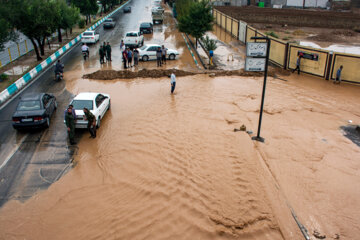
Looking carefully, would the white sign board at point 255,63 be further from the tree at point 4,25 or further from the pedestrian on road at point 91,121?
the tree at point 4,25

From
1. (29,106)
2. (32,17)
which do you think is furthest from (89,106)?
(32,17)

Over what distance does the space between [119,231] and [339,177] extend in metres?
7.20

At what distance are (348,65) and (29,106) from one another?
767 inches

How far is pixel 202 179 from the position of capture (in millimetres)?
9359

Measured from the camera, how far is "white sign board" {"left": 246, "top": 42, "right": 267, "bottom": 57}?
11.3m

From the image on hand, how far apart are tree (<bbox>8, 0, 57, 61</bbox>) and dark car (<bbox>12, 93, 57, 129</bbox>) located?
12.6 meters

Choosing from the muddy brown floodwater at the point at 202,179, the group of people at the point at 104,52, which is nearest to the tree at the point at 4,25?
the group of people at the point at 104,52

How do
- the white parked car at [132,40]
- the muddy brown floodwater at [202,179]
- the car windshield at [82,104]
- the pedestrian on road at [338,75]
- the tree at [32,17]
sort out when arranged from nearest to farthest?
1. the muddy brown floodwater at [202,179]
2. the car windshield at [82,104]
3. the pedestrian on road at [338,75]
4. the tree at [32,17]
5. the white parked car at [132,40]

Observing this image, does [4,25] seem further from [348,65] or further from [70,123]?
[348,65]

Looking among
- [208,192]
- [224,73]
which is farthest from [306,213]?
[224,73]

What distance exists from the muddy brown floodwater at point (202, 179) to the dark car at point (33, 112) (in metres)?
2.29

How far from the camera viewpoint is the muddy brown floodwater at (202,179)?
7.73m

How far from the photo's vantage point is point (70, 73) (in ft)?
76.6

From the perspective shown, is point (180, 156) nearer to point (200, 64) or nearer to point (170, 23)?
point (200, 64)
